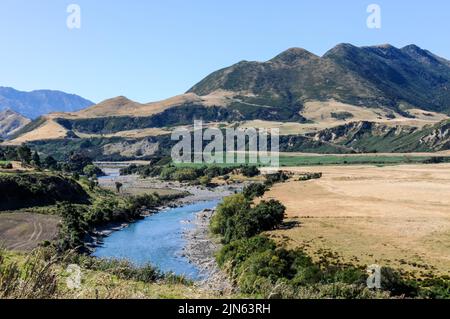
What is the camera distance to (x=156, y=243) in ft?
329

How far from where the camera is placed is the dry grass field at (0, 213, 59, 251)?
3620 inches

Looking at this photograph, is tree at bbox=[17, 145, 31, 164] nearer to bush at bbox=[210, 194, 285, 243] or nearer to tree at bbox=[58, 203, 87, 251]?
tree at bbox=[58, 203, 87, 251]

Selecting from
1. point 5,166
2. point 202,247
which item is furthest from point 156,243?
point 5,166

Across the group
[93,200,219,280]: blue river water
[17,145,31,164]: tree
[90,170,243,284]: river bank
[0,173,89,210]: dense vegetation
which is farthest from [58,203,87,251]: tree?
[17,145,31,164]: tree

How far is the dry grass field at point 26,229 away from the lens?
91938 millimetres

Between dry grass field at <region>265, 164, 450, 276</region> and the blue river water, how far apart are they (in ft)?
63.6

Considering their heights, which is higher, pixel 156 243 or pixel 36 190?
pixel 36 190

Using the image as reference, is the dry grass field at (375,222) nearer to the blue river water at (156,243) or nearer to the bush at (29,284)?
the blue river water at (156,243)

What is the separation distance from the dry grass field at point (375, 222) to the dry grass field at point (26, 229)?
1825 inches

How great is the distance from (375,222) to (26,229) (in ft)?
244

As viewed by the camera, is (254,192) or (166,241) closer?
(166,241)

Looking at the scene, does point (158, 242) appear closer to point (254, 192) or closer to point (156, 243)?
point (156, 243)

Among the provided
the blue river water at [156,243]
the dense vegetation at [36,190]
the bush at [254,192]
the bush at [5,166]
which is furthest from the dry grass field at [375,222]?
the bush at [5,166]
